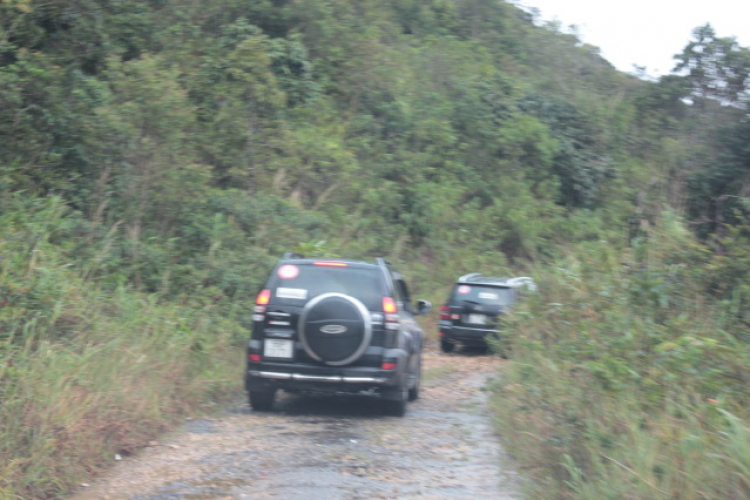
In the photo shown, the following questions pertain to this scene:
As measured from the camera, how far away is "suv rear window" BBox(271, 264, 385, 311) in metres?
8.88

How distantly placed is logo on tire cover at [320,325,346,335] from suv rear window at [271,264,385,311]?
41cm

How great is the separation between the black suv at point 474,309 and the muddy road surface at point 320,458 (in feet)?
17.4

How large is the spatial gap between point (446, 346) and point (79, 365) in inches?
388

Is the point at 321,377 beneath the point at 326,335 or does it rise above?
beneath

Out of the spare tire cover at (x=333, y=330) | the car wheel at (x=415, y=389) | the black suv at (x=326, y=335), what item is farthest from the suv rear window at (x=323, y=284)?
the car wheel at (x=415, y=389)

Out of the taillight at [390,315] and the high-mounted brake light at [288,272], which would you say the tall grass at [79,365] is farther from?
the taillight at [390,315]

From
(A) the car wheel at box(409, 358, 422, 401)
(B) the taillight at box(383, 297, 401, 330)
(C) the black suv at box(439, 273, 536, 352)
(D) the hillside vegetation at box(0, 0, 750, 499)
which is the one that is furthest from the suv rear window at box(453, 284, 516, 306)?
(B) the taillight at box(383, 297, 401, 330)

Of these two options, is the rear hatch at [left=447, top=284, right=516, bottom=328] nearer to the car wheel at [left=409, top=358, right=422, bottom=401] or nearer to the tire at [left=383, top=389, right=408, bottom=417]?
the car wheel at [left=409, top=358, right=422, bottom=401]

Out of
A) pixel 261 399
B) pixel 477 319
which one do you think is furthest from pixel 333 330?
pixel 477 319

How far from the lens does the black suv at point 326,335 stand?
8.60m

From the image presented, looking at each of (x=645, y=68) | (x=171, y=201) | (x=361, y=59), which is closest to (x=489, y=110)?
(x=361, y=59)

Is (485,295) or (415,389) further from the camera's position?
(485,295)

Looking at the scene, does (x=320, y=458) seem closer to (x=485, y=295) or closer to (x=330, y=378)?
(x=330, y=378)

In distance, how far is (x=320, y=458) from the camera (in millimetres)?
6922
